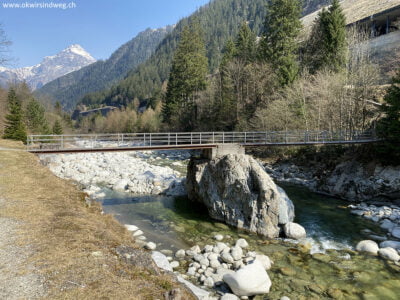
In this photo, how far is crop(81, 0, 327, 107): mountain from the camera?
141 metres

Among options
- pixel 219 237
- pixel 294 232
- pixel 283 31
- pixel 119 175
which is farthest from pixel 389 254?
pixel 283 31

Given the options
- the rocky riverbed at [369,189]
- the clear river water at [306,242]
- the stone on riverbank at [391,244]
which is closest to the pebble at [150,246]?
the clear river water at [306,242]

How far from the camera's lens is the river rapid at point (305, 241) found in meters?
8.84

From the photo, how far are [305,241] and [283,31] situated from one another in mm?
28860

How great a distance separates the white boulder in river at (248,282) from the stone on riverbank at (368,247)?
6.19 metres

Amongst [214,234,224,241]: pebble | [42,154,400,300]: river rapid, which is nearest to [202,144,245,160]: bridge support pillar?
[42,154,400,300]: river rapid

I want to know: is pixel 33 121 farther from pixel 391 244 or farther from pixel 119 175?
pixel 391 244

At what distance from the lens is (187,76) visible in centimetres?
4738

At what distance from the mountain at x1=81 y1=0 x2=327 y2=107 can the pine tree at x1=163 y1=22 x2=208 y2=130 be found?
86264 millimetres

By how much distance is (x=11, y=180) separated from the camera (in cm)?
1117

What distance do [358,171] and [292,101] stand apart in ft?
36.7

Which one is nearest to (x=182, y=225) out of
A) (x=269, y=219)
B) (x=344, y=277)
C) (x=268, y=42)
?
(x=269, y=219)

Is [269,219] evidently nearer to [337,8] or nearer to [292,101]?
[292,101]

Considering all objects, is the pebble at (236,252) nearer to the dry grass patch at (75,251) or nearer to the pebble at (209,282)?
the pebble at (209,282)
